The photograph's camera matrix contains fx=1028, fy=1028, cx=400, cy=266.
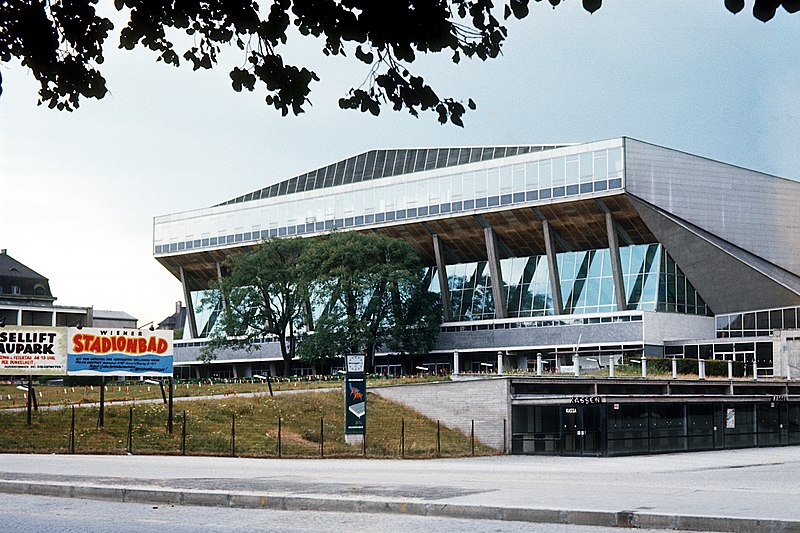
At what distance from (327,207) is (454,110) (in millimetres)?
78389

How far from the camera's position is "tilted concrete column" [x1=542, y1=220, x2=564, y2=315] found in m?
74.1

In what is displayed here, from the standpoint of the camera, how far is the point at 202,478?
19500 mm

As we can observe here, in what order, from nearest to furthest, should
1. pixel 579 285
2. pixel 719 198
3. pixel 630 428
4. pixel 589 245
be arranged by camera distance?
pixel 630 428 → pixel 719 198 → pixel 579 285 → pixel 589 245

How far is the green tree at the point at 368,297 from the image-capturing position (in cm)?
7075

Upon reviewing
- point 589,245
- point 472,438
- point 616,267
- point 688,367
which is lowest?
point 472,438

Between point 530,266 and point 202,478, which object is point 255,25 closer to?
point 202,478

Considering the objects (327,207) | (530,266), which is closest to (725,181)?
(530,266)

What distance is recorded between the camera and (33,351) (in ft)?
122

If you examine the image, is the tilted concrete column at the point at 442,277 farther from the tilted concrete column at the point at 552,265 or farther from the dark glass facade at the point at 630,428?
the dark glass facade at the point at 630,428

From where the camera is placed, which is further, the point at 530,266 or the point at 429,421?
the point at 530,266

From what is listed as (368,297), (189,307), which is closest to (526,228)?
(368,297)

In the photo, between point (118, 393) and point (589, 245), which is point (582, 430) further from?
point (589, 245)

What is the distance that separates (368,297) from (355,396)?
118ft

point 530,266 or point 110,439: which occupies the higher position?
point 530,266
